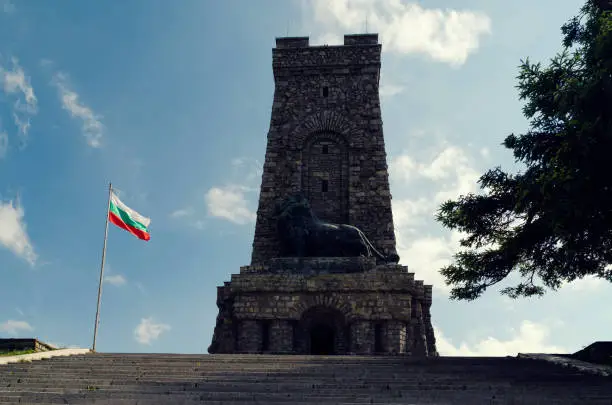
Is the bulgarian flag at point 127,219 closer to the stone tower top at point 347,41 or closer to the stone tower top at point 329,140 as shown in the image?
the stone tower top at point 329,140

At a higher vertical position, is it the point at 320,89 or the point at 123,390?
the point at 320,89

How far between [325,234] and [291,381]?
384 inches

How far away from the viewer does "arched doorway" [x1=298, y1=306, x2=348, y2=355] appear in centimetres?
1916

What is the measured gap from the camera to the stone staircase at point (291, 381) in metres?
9.24

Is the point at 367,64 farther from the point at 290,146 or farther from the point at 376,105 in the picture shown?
the point at 290,146

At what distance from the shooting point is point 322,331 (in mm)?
20031

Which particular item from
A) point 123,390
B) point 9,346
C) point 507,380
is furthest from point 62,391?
point 507,380

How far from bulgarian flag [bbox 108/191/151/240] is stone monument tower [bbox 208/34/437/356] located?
321 centimetres

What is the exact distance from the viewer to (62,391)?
1023cm

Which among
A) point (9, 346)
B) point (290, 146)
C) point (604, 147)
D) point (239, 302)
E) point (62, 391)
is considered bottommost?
point (62, 391)

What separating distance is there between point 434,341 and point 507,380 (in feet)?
31.3

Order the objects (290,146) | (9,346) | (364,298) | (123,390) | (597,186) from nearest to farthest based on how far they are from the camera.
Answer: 1. (123,390)
2. (597,186)
3. (9,346)
4. (364,298)
5. (290,146)

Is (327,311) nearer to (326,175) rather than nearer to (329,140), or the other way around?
(326,175)

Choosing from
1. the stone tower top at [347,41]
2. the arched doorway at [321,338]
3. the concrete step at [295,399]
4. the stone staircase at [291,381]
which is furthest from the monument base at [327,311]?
the stone tower top at [347,41]
